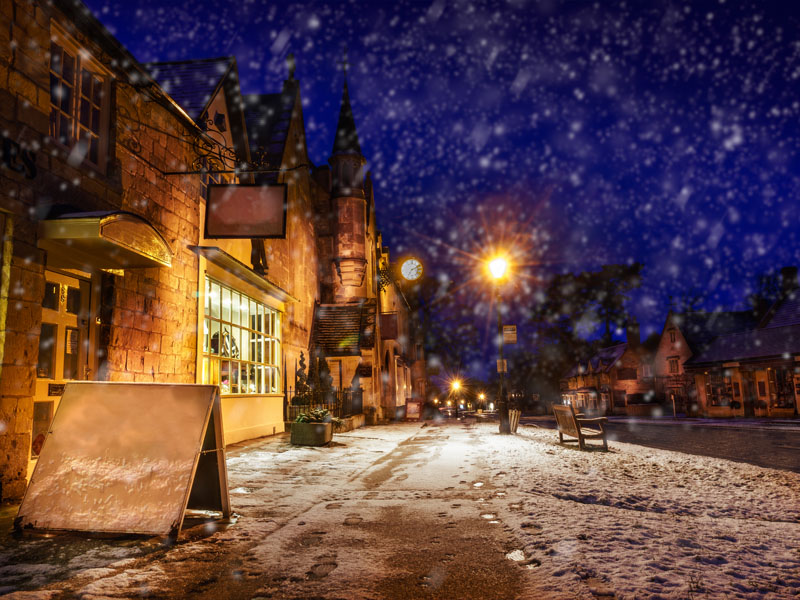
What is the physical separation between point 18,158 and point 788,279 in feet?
131

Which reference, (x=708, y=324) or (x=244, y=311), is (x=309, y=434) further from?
(x=708, y=324)

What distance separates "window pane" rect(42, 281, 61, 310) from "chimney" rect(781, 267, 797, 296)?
38813mm

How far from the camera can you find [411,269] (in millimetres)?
38062

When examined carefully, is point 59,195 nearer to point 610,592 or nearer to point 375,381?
point 610,592

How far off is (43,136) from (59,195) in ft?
2.31

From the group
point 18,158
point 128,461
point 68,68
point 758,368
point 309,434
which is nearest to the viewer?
point 128,461

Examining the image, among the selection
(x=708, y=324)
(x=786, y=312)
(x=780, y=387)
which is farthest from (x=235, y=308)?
(x=708, y=324)

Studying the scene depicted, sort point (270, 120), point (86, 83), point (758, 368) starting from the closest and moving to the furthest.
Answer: point (86, 83) < point (270, 120) < point (758, 368)

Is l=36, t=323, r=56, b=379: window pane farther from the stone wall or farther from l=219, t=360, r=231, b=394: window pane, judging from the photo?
l=219, t=360, r=231, b=394: window pane

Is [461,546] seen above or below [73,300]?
below

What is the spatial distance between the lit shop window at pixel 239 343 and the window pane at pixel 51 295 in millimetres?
4192

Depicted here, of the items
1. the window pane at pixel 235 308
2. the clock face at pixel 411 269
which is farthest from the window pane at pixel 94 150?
the clock face at pixel 411 269

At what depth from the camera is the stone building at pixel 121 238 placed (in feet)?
19.8

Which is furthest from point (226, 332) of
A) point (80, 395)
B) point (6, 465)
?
point (80, 395)
